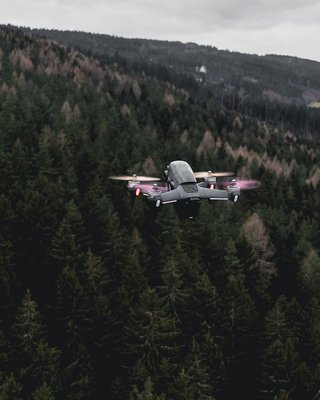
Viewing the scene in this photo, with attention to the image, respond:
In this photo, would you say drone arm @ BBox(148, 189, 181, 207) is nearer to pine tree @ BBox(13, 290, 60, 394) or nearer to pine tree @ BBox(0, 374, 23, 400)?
pine tree @ BBox(0, 374, 23, 400)

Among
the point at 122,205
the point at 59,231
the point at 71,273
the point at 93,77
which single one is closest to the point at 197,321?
the point at 71,273

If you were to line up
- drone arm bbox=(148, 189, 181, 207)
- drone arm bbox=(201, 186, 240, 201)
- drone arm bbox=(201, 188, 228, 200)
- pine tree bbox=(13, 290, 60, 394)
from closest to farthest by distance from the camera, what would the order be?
drone arm bbox=(148, 189, 181, 207)
drone arm bbox=(201, 188, 228, 200)
drone arm bbox=(201, 186, 240, 201)
pine tree bbox=(13, 290, 60, 394)

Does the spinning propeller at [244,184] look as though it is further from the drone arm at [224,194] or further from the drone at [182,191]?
the drone arm at [224,194]

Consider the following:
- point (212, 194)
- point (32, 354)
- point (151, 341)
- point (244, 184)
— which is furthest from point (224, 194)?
point (32, 354)

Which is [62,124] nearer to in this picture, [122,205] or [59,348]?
[122,205]

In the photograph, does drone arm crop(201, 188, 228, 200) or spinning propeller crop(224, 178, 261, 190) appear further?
spinning propeller crop(224, 178, 261, 190)

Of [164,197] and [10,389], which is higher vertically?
[164,197]

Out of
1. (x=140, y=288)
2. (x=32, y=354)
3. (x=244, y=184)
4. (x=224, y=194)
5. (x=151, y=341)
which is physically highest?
(x=244, y=184)

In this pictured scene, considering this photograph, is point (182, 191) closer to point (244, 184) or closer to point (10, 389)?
point (244, 184)

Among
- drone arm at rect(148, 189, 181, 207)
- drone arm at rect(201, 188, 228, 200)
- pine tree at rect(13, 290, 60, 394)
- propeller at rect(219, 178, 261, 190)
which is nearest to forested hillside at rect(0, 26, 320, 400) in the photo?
pine tree at rect(13, 290, 60, 394)
